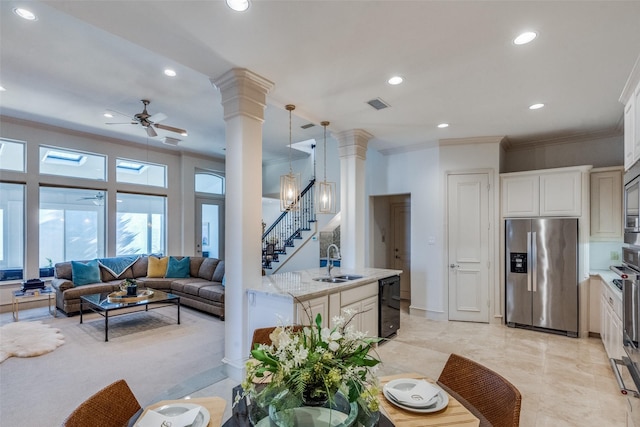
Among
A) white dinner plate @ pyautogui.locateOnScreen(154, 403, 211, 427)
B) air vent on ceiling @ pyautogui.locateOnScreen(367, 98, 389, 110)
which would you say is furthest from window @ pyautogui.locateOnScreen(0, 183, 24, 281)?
white dinner plate @ pyautogui.locateOnScreen(154, 403, 211, 427)

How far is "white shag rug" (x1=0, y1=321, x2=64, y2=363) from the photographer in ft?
12.0

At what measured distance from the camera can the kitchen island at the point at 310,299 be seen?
2.82 m

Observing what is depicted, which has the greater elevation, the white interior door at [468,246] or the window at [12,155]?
the window at [12,155]

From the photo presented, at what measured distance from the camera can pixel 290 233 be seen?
8.10 meters

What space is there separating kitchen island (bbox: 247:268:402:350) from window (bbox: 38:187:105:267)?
5.13 m

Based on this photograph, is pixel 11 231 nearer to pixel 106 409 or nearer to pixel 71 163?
pixel 71 163

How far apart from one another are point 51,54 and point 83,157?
12.5ft

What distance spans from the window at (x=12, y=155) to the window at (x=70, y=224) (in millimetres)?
518

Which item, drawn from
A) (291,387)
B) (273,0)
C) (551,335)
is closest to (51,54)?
(273,0)

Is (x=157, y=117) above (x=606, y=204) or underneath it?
above

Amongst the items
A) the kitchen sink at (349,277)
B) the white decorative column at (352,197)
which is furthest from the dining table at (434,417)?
the white decorative column at (352,197)

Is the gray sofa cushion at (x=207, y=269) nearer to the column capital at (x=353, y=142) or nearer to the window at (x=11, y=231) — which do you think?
the window at (x=11, y=231)

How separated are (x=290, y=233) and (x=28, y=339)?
5142mm

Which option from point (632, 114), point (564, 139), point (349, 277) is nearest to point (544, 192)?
point (564, 139)
